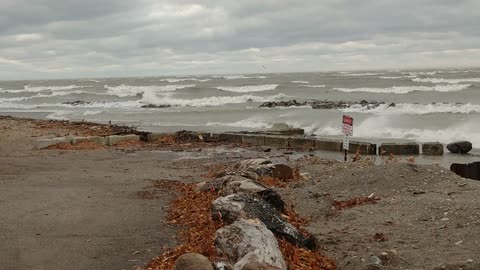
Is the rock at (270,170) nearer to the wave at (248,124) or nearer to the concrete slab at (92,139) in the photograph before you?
the concrete slab at (92,139)

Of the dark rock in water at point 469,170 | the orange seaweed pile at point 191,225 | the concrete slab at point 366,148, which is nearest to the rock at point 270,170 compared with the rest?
the orange seaweed pile at point 191,225

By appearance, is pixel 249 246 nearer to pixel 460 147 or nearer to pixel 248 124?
pixel 460 147

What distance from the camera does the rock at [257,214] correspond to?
6.18m

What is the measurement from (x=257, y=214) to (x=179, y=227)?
1654mm

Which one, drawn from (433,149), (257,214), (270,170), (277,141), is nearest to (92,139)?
(277,141)

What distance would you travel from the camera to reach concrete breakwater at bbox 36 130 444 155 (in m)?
17.0

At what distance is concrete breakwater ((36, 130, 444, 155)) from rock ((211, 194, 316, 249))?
10286 mm

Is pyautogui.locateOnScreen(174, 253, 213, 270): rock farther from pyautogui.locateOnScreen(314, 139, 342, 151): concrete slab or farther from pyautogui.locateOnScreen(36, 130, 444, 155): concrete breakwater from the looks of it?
pyautogui.locateOnScreen(314, 139, 342, 151): concrete slab

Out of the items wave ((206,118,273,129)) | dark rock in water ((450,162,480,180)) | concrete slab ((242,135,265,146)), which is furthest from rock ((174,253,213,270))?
wave ((206,118,273,129))

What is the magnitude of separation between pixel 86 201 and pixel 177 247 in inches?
139

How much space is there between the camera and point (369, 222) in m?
7.49

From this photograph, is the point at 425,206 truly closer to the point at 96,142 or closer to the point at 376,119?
the point at 96,142

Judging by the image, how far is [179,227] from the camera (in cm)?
749

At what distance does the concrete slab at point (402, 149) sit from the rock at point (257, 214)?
11230 millimetres
